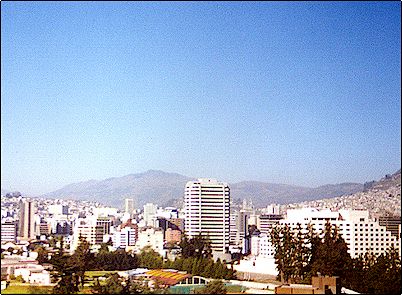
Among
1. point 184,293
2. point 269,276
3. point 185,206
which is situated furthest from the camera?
point 185,206

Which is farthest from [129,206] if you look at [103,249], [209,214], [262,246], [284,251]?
[284,251]

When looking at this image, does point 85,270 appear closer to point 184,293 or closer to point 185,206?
point 184,293

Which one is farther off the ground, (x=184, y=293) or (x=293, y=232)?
(x=293, y=232)

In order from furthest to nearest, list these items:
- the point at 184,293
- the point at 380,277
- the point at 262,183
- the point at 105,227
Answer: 1. the point at 105,227
2. the point at 262,183
3. the point at 380,277
4. the point at 184,293

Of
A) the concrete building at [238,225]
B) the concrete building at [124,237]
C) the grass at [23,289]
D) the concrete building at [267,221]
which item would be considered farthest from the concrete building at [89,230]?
the grass at [23,289]

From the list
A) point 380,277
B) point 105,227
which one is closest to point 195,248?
point 105,227

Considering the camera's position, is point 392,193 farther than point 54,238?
Yes
